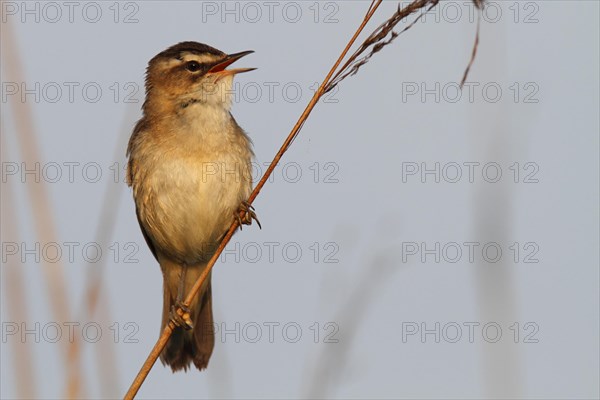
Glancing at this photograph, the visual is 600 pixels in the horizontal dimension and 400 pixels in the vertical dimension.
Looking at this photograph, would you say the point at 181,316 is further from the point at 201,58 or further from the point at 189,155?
the point at 201,58

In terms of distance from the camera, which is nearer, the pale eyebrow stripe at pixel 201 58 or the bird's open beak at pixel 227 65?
the bird's open beak at pixel 227 65

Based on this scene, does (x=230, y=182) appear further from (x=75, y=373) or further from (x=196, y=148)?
(x=75, y=373)

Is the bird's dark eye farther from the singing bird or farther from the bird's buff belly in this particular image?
the bird's buff belly

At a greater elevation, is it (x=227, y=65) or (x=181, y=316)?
(x=227, y=65)

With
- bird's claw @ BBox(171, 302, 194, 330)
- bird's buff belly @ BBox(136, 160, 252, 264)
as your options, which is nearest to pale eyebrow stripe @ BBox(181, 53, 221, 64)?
bird's buff belly @ BBox(136, 160, 252, 264)

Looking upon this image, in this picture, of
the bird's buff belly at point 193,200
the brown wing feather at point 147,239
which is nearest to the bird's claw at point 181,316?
the bird's buff belly at point 193,200

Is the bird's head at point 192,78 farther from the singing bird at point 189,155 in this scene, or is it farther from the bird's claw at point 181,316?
the bird's claw at point 181,316

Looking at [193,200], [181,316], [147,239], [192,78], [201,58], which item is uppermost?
[201,58]

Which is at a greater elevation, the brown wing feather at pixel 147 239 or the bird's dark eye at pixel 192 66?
the bird's dark eye at pixel 192 66

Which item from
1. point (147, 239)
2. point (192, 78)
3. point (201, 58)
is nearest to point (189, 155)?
point (192, 78)
